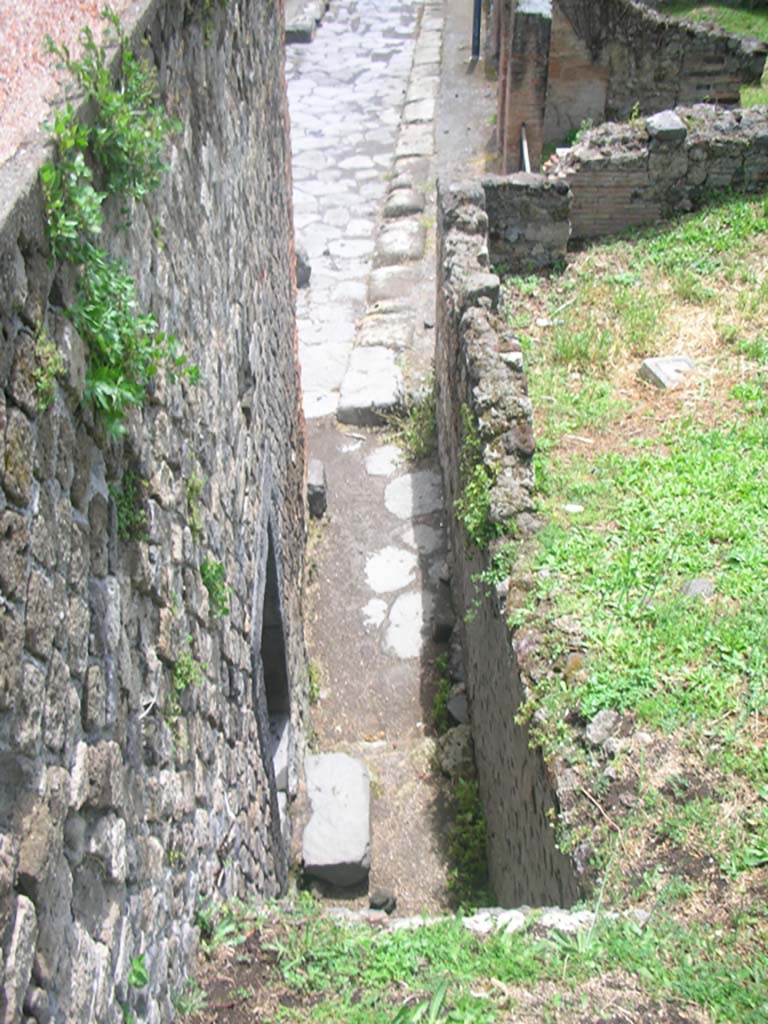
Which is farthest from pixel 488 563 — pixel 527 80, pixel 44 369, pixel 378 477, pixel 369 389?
pixel 527 80

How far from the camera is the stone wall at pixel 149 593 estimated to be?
167 centimetres

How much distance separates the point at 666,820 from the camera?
3195 mm

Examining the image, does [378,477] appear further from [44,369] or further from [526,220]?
[44,369]

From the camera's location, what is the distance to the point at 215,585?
320 centimetres

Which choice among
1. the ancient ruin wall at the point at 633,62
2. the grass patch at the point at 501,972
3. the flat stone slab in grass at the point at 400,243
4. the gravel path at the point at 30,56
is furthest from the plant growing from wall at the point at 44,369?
the ancient ruin wall at the point at 633,62

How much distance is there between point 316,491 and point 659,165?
13.0 ft

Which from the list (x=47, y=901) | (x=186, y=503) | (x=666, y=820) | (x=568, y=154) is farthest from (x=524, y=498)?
(x=568, y=154)

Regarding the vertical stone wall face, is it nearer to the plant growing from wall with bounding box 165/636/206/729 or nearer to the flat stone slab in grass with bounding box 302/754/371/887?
the flat stone slab in grass with bounding box 302/754/371/887

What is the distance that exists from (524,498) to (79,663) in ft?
9.86

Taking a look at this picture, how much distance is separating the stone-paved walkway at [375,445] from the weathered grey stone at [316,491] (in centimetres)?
19

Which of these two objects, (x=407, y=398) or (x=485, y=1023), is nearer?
(x=485, y=1023)

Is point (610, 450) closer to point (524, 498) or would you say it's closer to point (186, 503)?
point (524, 498)

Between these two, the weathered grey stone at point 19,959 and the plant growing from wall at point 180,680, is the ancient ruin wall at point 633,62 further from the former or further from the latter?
the weathered grey stone at point 19,959

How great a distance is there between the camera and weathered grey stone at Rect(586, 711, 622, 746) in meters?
3.51
